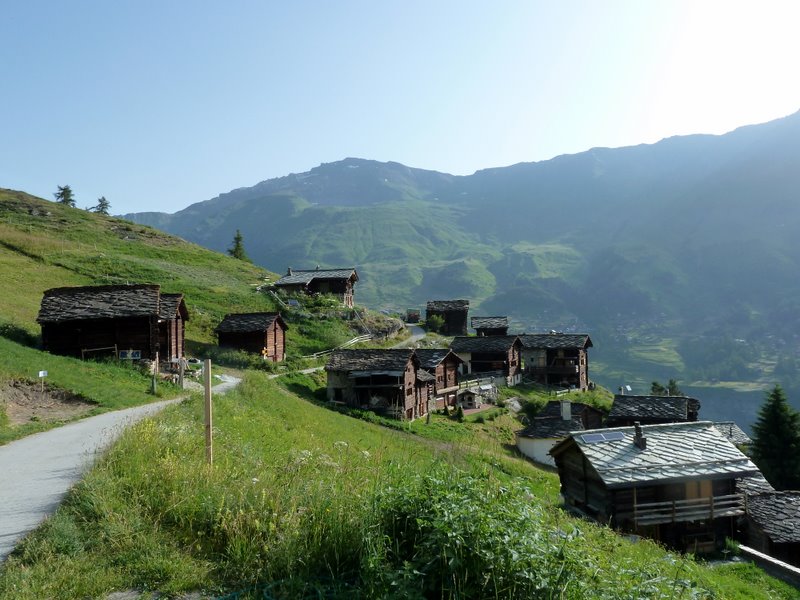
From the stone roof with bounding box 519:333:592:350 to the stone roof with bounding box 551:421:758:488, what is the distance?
4743cm

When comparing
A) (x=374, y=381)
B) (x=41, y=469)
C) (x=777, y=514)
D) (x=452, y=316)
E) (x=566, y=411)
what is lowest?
(x=566, y=411)

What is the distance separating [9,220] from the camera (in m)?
91.0

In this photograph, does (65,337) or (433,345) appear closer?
(65,337)

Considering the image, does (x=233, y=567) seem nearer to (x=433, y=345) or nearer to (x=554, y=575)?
(x=554, y=575)

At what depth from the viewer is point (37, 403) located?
23.0 m

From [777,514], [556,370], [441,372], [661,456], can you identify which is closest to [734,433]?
[777,514]

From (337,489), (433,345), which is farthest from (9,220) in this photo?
(337,489)

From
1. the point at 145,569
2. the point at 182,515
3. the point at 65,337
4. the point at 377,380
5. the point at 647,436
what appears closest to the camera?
the point at 145,569

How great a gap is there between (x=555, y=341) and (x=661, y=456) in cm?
5202

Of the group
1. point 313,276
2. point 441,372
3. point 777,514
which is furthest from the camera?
point 313,276

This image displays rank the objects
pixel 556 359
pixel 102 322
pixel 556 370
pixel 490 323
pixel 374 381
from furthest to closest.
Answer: pixel 490 323, pixel 556 359, pixel 556 370, pixel 374 381, pixel 102 322

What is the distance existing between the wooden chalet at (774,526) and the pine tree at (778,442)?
17795 mm

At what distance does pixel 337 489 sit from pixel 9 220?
105 metres

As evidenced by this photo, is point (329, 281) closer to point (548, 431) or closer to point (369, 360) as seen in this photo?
point (369, 360)
